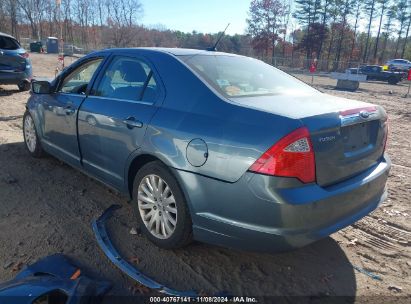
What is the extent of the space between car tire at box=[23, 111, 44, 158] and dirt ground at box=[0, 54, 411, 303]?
2.63 feet

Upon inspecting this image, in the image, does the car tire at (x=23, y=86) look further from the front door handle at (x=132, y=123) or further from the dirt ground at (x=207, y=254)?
the front door handle at (x=132, y=123)

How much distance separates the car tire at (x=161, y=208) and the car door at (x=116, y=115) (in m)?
0.28

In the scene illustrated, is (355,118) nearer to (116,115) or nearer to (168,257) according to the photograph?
(168,257)

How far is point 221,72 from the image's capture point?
331 cm

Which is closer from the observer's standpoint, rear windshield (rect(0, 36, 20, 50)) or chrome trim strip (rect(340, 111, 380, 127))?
Result: chrome trim strip (rect(340, 111, 380, 127))

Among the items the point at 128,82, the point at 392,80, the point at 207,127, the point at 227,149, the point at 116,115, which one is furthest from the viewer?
the point at 392,80

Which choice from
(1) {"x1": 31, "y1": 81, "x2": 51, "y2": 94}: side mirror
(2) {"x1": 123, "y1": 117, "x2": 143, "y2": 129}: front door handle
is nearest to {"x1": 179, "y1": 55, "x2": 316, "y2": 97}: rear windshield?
(2) {"x1": 123, "y1": 117, "x2": 143, "y2": 129}: front door handle

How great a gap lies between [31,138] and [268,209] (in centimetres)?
417

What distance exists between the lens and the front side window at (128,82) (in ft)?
11.1

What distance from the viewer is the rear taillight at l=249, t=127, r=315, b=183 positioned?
7.91 feet

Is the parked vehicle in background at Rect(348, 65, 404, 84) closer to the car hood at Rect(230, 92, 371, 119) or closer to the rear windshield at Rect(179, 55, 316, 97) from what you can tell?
the rear windshield at Rect(179, 55, 316, 97)

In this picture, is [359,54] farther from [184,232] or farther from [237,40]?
[184,232]

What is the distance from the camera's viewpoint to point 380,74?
102 ft

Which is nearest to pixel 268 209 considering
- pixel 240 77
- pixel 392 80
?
pixel 240 77
